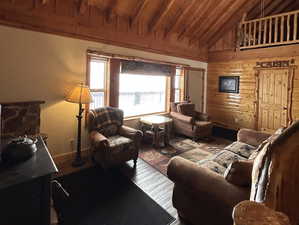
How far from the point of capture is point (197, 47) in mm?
5852

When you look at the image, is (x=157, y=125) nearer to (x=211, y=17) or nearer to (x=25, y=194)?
(x=25, y=194)

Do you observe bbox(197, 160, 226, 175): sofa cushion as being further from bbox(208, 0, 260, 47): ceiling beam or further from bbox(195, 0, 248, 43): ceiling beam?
bbox(208, 0, 260, 47): ceiling beam

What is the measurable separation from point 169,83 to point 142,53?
1308 mm

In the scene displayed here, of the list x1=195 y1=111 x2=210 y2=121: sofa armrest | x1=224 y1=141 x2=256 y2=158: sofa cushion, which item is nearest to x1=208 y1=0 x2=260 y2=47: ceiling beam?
x1=195 y1=111 x2=210 y2=121: sofa armrest

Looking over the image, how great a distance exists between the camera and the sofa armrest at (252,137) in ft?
10.0

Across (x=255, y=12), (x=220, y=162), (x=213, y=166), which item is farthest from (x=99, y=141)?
(x=255, y=12)

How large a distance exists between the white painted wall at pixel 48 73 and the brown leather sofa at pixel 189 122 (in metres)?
2.52

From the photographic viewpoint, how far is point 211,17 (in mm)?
4926

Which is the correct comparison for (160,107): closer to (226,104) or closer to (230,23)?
(226,104)

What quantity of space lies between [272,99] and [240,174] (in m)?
4.52

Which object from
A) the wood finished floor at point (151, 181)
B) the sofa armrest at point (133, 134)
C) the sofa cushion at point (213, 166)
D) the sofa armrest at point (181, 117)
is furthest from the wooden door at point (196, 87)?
the sofa cushion at point (213, 166)

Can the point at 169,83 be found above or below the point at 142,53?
below

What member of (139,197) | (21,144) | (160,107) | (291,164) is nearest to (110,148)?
(139,197)

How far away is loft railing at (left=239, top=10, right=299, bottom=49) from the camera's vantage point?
14.9 ft
